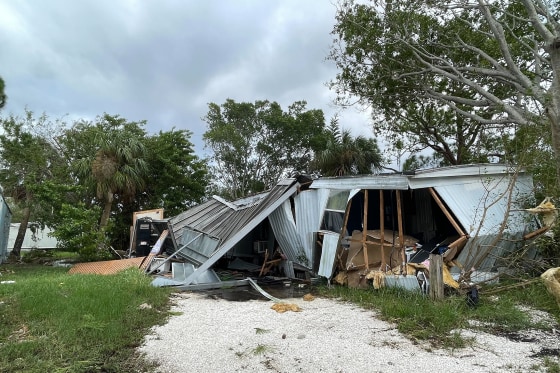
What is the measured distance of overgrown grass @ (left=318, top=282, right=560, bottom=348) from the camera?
5.24 meters

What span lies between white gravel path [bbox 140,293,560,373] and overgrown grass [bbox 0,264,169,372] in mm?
354

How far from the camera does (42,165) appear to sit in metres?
18.2

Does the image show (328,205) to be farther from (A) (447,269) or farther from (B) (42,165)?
(B) (42,165)

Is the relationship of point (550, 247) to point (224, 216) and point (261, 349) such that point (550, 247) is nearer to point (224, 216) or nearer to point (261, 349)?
point (261, 349)

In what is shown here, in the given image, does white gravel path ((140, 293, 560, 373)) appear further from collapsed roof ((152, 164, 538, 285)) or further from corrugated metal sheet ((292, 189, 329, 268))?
corrugated metal sheet ((292, 189, 329, 268))

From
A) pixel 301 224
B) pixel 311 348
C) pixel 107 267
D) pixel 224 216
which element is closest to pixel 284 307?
pixel 311 348

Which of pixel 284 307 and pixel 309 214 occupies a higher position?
pixel 309 214

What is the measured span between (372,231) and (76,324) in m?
7.16

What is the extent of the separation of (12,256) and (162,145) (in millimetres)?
8407

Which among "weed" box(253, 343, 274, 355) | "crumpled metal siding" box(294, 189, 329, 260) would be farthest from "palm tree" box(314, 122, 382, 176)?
"weed" box(253, 343, 274, 355)

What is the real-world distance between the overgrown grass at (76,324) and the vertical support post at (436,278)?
4.53 metres

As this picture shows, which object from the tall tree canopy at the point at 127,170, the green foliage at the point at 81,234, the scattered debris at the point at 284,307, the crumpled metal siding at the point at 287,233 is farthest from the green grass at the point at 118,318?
the tall tree canopy at the point at 127,170

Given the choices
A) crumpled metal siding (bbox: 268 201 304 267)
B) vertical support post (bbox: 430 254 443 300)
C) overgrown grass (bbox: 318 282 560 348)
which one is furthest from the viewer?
crumpled metal siding (bbox: 268 201 304 267)

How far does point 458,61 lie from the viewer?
1406 cm
